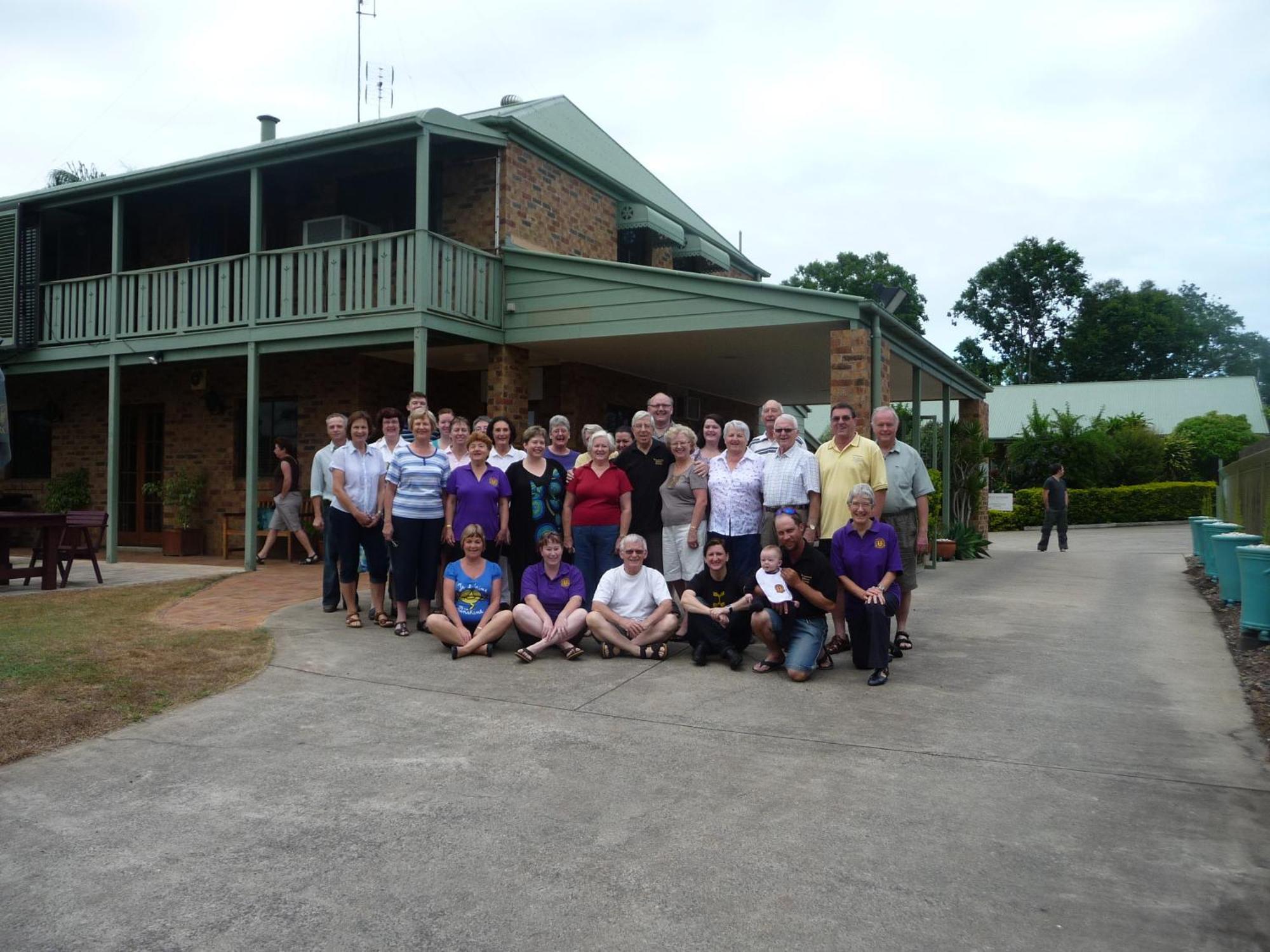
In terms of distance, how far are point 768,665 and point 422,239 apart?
670 centimetres

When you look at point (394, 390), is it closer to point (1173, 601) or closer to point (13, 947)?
point (1173, 601)

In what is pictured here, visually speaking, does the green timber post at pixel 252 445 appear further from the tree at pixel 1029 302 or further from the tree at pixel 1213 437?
the tree at pixel 1029 302

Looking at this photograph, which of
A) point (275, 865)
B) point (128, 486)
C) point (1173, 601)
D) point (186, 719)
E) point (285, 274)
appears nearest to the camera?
point (275, 865)

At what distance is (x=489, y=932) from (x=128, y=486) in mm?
14747

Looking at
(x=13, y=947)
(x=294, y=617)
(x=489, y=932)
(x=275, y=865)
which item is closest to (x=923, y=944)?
(x=489, y=932)

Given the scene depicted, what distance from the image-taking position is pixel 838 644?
258 inches

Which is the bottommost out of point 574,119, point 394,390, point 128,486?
point 128,486

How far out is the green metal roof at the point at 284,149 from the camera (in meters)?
Answer: 10.8

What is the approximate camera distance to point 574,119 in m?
14.4

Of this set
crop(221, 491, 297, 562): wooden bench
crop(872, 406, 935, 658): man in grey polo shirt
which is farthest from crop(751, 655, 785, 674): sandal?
crop(221, 491, 297, 562): wooden bench

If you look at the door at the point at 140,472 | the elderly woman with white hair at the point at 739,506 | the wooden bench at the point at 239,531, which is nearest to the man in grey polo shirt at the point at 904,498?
the elderly woman with white hair at the point at 739,506

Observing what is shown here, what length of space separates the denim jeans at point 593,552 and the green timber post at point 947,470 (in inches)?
369

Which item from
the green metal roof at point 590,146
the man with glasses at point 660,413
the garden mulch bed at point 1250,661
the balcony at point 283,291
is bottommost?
the garden mulch bed at point 1250,661

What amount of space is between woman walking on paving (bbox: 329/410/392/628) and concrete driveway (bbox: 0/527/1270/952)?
4.19ft
